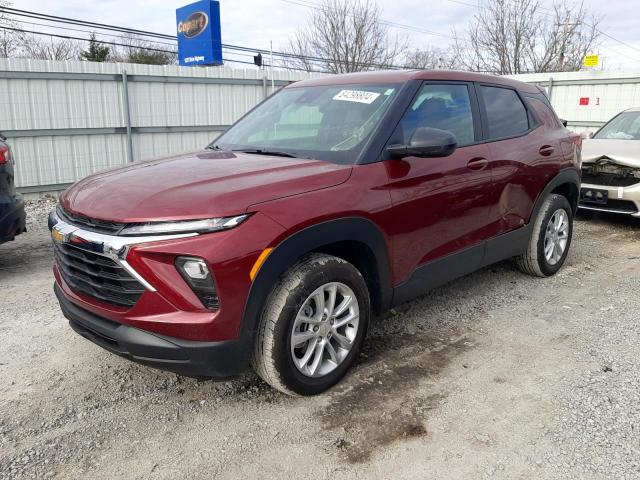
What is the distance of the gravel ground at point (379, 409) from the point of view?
251cm

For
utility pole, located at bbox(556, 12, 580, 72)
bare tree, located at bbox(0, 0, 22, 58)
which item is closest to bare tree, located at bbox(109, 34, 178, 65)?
bare tree, located at bbox(0, 0, 22, 58)

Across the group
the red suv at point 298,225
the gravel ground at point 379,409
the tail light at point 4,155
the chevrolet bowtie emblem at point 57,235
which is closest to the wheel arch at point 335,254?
the red suv at point 298,225

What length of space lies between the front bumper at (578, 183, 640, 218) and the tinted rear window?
2978mm

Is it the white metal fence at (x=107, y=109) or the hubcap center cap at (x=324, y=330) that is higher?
the white metal fence at (x=107, y=109)

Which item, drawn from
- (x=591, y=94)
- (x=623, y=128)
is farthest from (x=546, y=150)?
(x=591, y=94)

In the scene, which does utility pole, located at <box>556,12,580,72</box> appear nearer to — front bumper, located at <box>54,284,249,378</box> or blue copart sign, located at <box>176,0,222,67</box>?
blue copart sign, located at <box>176,0,222,67</box>

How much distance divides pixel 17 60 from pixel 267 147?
7.72 m

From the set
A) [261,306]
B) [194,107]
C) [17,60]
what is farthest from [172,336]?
[194,107]

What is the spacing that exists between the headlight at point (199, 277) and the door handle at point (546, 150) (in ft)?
10.9

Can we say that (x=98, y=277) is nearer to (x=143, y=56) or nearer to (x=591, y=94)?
(x=591, y=94)

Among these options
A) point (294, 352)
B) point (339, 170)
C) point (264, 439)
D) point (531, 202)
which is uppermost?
point (339, 170)

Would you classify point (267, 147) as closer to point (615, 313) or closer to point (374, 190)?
point (374, 190)

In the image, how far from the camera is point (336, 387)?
3.15 m

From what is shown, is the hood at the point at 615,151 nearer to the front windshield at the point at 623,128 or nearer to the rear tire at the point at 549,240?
the front windshield at the point at 623,128
